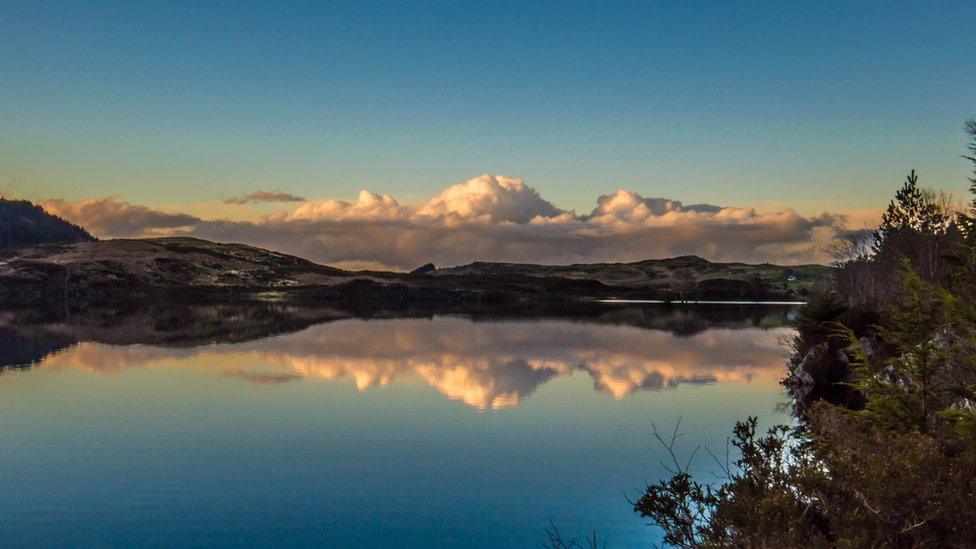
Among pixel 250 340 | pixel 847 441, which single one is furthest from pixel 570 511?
pixel 250 340

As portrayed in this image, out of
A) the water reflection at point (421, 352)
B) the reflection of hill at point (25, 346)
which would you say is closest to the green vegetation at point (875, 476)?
the water reflection at point (421, 352)

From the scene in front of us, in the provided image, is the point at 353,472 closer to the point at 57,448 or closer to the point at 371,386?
the point at 57,448

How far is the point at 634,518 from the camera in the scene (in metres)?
17.7

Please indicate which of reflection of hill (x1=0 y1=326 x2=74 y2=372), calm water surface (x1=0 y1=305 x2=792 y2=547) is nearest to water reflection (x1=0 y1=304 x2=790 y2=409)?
reflection of hill (x1=0 y1=326 x2=74 y2=372)

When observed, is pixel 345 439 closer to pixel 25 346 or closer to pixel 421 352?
pixel 421 352

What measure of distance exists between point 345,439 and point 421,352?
105 ft

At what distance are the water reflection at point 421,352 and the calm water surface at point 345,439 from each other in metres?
0.37

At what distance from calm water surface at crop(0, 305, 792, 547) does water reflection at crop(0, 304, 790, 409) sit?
37 centimetres

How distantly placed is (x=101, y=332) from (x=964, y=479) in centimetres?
7697

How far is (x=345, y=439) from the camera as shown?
84.6 feet

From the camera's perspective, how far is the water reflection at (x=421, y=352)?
42.9 m

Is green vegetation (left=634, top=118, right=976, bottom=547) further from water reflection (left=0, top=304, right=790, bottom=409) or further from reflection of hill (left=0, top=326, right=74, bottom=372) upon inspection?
reflection of hill (left=0, top=326, right=74, bottom=372)

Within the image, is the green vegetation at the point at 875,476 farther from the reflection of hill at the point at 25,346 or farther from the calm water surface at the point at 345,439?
the reflection of hill at the point at 25,346

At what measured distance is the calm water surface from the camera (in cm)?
1709
